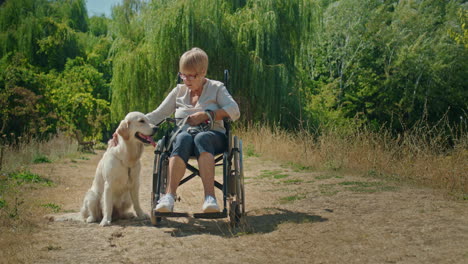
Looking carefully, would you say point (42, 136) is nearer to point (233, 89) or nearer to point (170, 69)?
point (170, 69)

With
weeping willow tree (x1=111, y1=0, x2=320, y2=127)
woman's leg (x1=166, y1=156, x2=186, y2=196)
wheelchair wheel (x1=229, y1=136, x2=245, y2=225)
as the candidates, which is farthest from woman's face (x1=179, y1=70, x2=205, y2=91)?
weeping willow tree (x1=111, y1=0, x2=320, y2=127)

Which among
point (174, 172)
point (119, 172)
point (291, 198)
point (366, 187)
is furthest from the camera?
point (366, 187)

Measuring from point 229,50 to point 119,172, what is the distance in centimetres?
1096

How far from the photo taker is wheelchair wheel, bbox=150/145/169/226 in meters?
Result: 4.40

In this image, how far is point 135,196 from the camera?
4926 millimetres

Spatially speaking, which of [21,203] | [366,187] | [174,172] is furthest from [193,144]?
[366,187]

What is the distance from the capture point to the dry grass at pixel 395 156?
6637 mm

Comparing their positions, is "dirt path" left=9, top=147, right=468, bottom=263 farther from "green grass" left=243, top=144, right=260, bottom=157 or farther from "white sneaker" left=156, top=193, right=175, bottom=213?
"green grass" left=243, top=144, right=260, bottom=157

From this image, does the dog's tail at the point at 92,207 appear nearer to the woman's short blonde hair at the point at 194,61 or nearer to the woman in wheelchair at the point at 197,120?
the woman in wheelchair at the point at 197,120

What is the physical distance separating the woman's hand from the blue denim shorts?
0.12 meters

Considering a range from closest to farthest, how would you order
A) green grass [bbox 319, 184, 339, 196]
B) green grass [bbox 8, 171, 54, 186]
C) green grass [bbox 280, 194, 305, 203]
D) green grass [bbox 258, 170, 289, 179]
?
green grass [bbox 280, 194, 305, 203] → green grass [bbox 319, 184, 339, 196] → green grass [bbox 8, 171, 54, 186] → green grass [bbox 258, 170, 289, 179]

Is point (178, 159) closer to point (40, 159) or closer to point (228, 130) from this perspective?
point (228, 130)

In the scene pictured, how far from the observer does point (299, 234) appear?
4.08 m

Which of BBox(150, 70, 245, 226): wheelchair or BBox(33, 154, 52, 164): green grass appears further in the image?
BBox(33, 154, 52, 164): green grass
